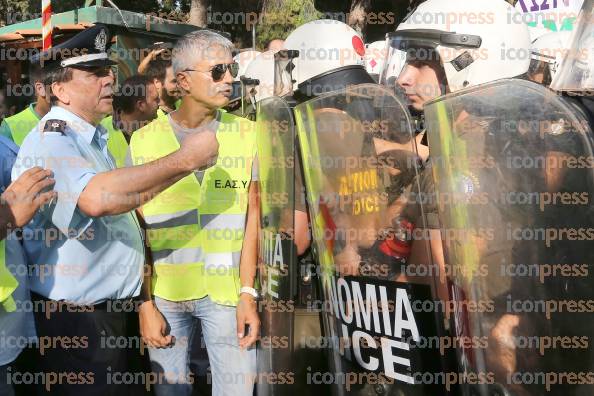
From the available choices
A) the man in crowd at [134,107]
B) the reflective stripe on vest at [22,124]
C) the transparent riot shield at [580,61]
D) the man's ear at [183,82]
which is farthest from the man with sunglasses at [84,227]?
the man in crowd at [134,107]

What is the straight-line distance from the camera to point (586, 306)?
1.53m

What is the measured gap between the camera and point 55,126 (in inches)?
106

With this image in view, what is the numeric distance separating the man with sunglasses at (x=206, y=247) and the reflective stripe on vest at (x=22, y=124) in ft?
3.22

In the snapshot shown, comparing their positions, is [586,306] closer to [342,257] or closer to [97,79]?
[342,257]

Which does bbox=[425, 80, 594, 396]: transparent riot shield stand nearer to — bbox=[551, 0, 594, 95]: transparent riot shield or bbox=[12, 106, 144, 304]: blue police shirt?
bbox=[551, 0, 594, 95]: transparent riot shield

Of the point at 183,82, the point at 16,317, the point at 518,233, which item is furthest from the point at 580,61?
the point at 16,317

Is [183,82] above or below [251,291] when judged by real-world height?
above

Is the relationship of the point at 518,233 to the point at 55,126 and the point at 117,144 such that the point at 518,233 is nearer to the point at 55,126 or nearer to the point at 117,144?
the point at 55,126

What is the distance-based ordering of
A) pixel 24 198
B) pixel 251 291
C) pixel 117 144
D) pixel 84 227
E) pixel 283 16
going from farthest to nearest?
1. pixel 283 16
2. pixel 117 144
3. pixel 251 291
4. pixel 84 227
5. pixel 24 198

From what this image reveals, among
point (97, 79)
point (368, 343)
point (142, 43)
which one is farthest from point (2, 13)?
point (368, 343)

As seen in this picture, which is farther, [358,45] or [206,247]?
[206,247]

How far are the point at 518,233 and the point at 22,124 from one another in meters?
3.26

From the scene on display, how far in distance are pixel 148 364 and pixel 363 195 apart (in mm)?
1716

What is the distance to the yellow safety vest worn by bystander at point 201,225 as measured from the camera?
3.27 meters
